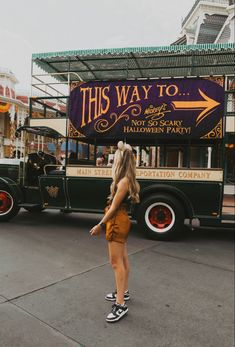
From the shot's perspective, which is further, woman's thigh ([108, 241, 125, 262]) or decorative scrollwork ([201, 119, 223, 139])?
decorative scrollwork ([201, 119, 223, 139])

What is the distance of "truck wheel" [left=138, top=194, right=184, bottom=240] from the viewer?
6.52m

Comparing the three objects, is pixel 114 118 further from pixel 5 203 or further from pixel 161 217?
pixel 5 203

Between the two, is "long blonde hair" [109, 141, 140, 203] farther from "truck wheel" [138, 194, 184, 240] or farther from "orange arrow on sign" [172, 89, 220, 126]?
"orange arrow on sign" [172, 89, 220, 126]

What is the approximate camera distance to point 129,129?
6.88 meters

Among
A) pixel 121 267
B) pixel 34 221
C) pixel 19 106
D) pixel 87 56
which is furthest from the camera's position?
pixel 19 106

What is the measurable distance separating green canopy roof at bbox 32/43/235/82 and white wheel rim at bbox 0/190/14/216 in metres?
3.30

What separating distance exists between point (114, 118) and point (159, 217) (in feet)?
7.77

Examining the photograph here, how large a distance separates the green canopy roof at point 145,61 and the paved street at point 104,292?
415 centimetres

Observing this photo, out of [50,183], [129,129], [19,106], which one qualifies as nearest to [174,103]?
[129,129]

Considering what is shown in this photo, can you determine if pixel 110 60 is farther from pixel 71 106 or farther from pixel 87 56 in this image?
pixel 71 106

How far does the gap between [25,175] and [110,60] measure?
3.67 metres

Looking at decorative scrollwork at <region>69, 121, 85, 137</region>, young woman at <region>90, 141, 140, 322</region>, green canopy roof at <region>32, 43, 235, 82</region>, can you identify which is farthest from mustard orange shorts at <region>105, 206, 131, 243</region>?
green canopy roof at <region>32, 43, 235, 82</region>

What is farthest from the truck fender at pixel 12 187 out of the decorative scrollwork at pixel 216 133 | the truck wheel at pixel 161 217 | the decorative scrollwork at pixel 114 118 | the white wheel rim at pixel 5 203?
the decorative scrollwork at pixel 216 133

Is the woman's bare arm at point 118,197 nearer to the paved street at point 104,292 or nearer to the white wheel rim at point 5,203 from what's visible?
the paved street at point 104,292
